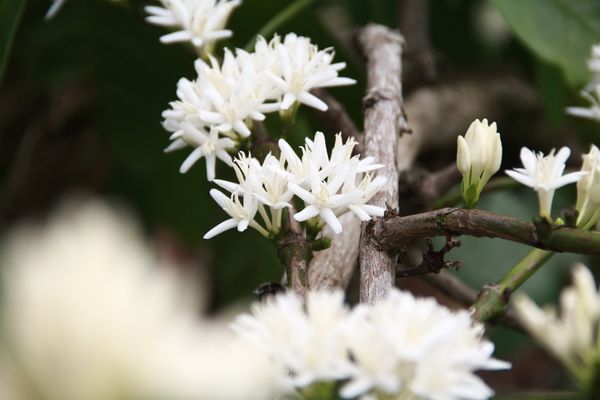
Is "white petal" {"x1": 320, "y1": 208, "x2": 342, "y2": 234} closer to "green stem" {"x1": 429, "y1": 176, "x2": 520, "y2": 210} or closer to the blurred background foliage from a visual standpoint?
"green stem" {"x1": 429, "y1": 176, "x2": 520, "y2": 210}

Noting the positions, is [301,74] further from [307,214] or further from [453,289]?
[453,289]

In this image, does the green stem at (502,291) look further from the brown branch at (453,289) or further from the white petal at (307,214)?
the brown branch at (453,289)

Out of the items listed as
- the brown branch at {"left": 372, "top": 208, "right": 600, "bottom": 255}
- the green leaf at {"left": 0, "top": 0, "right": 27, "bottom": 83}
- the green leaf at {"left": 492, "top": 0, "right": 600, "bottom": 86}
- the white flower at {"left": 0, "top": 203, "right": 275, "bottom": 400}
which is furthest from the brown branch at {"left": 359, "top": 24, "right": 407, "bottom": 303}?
the green leaf at {"left": 0, "top": 0, "right": 27, "bottom": 83}

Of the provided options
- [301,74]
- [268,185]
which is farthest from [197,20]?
[268,185]

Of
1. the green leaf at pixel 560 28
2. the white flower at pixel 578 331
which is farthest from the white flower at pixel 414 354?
the green leaf at pixel 560 28

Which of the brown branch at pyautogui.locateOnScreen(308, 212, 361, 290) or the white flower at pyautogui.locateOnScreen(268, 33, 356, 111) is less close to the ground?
the white flower at pyautogui.locateOnScreen(268, 33, 356, 111)

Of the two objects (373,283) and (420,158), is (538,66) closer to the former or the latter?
(420,158)
